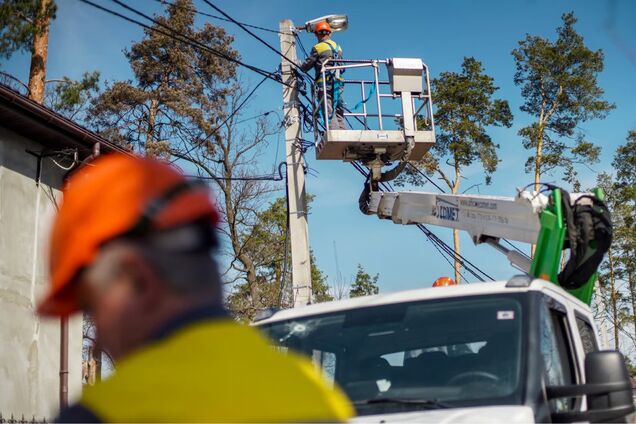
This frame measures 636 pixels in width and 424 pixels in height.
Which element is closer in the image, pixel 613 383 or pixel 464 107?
pixel 613 383

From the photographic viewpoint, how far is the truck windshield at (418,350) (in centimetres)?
370

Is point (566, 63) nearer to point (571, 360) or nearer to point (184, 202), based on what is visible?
point (571, 360)

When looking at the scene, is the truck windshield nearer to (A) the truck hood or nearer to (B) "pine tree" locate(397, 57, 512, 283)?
(A) the truck hood

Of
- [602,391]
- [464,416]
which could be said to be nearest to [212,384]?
[464,416]

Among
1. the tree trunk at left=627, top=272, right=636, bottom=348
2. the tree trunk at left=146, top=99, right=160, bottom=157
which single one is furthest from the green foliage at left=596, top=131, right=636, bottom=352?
the tree trunk at left=146, top=99, right=160, bottom=157

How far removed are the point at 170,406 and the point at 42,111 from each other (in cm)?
1219

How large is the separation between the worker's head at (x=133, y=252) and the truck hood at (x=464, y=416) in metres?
2.19

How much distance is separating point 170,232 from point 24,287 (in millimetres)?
12319

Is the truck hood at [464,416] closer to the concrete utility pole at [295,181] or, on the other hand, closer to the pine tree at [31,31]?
the concrete utility pole at [295,181]

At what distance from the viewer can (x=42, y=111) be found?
12.6 meters

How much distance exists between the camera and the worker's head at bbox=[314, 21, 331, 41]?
13.2 m

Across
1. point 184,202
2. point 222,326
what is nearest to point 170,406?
point 222,326

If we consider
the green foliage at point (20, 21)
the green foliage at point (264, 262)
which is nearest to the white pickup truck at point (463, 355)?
the green foliage at point (20, 21)

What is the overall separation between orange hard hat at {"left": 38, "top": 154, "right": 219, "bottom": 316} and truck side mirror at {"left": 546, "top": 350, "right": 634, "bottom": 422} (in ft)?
8.72
